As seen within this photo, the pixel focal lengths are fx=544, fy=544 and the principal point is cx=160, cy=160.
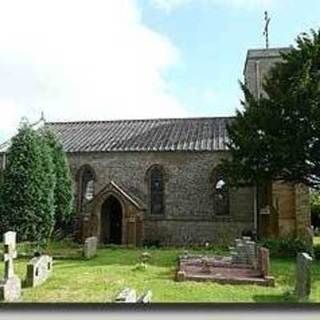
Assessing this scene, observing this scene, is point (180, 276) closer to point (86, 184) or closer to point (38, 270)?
point (38, 270)

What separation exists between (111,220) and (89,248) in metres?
6.12

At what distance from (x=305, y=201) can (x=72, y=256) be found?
5.76 meters

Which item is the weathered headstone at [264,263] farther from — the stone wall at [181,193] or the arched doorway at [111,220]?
the arched doorway at [111,220]

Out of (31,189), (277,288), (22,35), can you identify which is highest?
(22,35)

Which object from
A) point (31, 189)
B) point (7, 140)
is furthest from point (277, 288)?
point (7, 140)

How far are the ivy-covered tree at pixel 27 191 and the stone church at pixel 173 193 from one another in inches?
131

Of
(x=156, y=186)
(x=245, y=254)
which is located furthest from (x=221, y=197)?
(x=245, y=254)

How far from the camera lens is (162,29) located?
603 cm

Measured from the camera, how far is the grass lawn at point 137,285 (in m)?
5.18

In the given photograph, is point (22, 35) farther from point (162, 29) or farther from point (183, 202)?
point (183, 202)

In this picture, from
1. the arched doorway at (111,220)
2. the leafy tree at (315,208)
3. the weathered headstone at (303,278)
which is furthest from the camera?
the arched doorway at (111,220)

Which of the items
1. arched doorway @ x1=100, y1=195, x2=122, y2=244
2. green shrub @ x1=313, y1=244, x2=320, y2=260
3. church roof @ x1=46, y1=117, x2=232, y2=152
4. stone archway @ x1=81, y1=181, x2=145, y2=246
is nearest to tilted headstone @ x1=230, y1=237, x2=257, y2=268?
green shrub @ x1=313, y1=244, x2=320, y2=260

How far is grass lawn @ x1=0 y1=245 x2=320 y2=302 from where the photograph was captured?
5184 mm

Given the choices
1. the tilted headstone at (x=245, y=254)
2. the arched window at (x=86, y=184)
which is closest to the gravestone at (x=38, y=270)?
the tilted headstone at (x=245, y=254)
